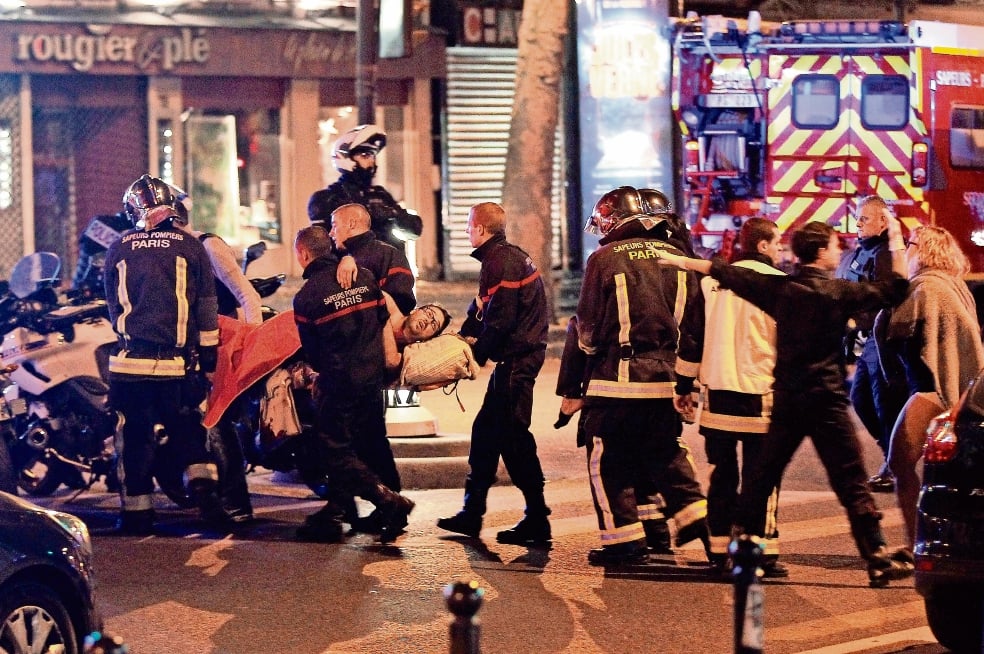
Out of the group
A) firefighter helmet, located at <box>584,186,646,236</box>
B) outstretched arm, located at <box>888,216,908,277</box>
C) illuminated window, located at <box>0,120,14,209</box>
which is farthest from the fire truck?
illuminated window, located at <box>0,120,14,209</box>

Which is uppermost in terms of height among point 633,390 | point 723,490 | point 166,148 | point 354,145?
point 166,148

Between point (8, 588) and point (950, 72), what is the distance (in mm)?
12470

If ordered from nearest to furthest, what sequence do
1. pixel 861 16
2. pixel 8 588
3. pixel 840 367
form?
pixel 8 588 < pixel 840 367 < pixel 861 16

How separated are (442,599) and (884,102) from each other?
9852 mm

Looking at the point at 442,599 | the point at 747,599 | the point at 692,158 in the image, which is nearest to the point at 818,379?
the point at 442,599

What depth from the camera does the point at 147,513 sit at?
8812 mm

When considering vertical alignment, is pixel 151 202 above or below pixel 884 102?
below

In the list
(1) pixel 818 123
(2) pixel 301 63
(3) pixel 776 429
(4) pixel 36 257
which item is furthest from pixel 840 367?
(2) pixel 301 63

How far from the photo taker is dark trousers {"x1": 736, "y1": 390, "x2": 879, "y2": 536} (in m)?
7.36

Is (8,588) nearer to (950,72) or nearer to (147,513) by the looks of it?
(147,513)

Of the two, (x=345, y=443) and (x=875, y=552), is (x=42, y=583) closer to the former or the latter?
(x=345, y=443)

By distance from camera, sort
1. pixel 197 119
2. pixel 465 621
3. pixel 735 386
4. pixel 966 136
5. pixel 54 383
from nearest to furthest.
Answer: pixel 465 621, pixel 735 386, pixel 54 383, pixel 966 136, pixel 197 119

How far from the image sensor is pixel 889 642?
6.74 metres

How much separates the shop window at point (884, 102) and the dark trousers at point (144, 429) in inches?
352
